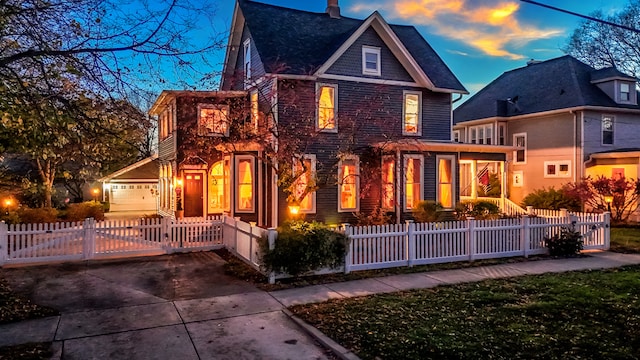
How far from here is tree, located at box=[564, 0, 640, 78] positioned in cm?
2719

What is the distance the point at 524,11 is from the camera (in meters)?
18.8

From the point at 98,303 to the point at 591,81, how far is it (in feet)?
87.9

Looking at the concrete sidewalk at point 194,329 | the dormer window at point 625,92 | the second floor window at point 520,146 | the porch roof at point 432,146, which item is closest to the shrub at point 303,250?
the concrete sidewalk at point 194,329

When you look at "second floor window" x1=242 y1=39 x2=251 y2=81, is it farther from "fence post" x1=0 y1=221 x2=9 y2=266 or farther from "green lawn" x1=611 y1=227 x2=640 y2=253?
"green lawn" x1=611 y1=227 x2=640 y2=253

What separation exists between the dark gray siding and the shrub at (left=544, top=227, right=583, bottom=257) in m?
8.29

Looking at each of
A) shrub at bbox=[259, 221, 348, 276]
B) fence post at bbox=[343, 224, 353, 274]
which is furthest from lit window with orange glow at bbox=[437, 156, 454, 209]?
shrub at bbox=[259, 221, 348, 276]

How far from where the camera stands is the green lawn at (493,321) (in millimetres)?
5516

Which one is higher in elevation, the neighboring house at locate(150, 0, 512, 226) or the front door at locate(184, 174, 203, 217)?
the neighboring house at locate(150, 0, 512, 226)

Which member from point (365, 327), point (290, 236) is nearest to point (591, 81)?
point (290, 236)

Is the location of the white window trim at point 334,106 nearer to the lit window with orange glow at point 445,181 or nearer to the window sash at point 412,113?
the window sash at point 412,113

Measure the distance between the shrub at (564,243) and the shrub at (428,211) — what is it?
4.35 m

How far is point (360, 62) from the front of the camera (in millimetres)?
17203

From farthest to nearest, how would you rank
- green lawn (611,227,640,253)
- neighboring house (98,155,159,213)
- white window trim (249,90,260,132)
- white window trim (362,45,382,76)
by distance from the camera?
neighboring house (98,155,159,213), white window trim (362,45,382,76), white window trim (249,90,260,132), green lawn (611,227,640,253)

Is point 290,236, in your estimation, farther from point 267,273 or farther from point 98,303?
point 98,303
